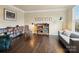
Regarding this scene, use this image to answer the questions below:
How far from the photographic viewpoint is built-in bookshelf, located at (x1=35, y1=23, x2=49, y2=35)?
142 inches

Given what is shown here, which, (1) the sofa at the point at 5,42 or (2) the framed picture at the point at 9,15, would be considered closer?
(1) the sofa at the point at 5,42

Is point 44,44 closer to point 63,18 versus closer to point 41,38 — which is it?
point 41,38

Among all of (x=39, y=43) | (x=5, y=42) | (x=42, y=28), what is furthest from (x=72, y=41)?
(x=5, y=42)

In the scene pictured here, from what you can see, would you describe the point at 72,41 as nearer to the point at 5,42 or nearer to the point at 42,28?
the point at 42,28

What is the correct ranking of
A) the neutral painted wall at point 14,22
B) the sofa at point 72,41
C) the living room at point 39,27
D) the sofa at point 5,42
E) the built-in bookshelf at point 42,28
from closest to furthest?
the sofa at point 72,41
the sofa at point 5,42
the living room at point 39,27
the neutral painted wall at point 14,22
the built-in bookshelf at point 42,28

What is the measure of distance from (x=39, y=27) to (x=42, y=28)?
12 cm

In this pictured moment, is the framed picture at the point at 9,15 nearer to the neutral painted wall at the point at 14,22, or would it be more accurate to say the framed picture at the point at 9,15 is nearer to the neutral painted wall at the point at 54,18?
the neutral painted wall at the point at 14,22

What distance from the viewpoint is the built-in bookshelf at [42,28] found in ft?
11.8

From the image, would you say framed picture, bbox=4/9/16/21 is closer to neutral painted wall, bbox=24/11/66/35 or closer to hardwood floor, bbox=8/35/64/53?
neutral painted wall, bbox=24/11/66/35

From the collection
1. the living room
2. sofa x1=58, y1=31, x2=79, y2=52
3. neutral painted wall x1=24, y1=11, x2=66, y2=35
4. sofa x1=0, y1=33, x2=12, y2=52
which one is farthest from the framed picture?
sofa x1=58, y1=31, x2=79, y2=52

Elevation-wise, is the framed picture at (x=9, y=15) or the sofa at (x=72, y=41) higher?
the framed picture at (x=9, y=15)

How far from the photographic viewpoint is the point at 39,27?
3643mm

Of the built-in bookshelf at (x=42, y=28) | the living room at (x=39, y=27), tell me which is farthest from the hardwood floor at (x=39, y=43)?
the built-in bookshelf at (x=42, y=28)
